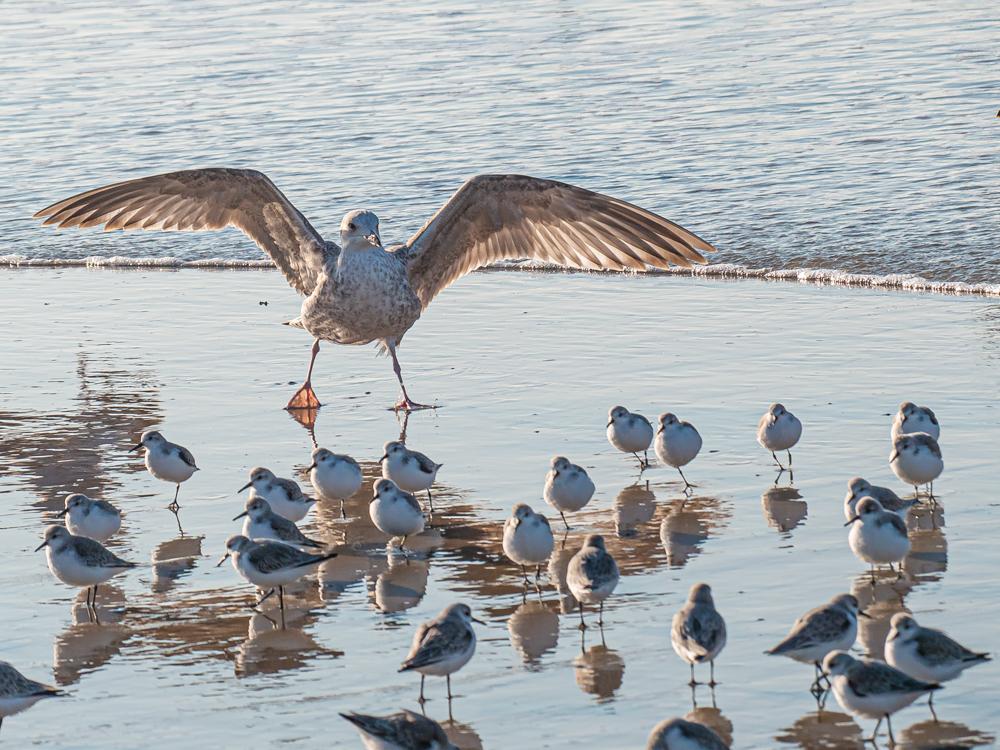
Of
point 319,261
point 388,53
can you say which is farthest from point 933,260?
point 388,53

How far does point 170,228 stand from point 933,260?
7282 mm

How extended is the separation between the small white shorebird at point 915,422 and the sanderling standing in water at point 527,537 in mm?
2538

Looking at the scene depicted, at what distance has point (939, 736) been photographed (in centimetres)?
548

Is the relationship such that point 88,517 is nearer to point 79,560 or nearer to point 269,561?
point 79,560

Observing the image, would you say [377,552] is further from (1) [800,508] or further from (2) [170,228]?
(2) [170,228]

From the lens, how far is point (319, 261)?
11648mm

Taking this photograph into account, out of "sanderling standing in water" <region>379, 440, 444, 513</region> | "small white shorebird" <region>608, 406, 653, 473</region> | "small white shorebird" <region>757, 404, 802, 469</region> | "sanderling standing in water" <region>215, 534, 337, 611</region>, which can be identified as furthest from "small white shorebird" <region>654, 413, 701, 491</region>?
"sanderling standing in water" <region>215, 534, 337, 611</region>

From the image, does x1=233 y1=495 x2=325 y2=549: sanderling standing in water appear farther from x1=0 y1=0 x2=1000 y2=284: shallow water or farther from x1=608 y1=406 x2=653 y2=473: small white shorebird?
x1=0 y1=0 x2=1000 y2=284: shallow water

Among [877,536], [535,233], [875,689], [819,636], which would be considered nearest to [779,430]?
[877,536]

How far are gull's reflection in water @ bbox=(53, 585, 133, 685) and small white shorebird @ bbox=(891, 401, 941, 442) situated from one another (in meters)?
4.57

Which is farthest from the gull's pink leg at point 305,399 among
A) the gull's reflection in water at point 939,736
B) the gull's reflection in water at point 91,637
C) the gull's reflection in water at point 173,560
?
the gull's reflection in water at point 939,736

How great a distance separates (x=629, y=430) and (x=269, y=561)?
2.80 meters

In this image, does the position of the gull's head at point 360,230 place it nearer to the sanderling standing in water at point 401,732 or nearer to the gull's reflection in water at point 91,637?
the gull's reflection in water at point 91,637

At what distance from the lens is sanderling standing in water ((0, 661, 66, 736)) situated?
18.7 ft
